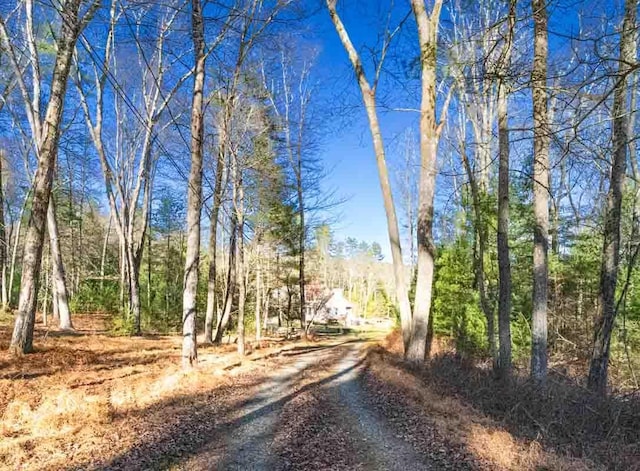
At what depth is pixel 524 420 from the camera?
543cm

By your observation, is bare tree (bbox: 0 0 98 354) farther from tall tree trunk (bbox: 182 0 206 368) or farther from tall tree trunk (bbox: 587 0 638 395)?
tall tree trunk (bbox: 587 0 638 395)

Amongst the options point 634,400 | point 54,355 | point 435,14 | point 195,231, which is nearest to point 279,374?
point 195,231

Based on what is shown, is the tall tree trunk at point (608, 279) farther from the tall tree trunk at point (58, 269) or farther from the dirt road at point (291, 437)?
the tall tree trunk at point (58, 269)

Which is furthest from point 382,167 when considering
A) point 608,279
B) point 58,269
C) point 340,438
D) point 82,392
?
point 58,269

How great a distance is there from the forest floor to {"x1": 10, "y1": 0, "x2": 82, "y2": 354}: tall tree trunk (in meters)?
0.59

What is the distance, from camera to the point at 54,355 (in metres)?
8.01

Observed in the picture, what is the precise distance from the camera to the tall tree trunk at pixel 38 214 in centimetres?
774

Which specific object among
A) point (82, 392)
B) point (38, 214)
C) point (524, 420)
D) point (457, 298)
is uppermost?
point (38, 214)

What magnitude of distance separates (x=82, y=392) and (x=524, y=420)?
6.71 meters

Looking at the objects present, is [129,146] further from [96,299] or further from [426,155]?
[426,155]

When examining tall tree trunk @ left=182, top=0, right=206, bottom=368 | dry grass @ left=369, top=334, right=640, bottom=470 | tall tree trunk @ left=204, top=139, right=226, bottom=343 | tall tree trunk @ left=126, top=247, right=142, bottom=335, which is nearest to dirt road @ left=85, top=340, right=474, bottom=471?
dry grass @ left=369, top=334, right=640, bottom=470

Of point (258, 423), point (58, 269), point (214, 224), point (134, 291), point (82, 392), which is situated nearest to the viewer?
point (258, 423)

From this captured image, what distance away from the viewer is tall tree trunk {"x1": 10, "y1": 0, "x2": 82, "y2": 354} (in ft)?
25.4

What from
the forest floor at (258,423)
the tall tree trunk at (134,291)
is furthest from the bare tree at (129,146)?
the forest floor at (258,423)
